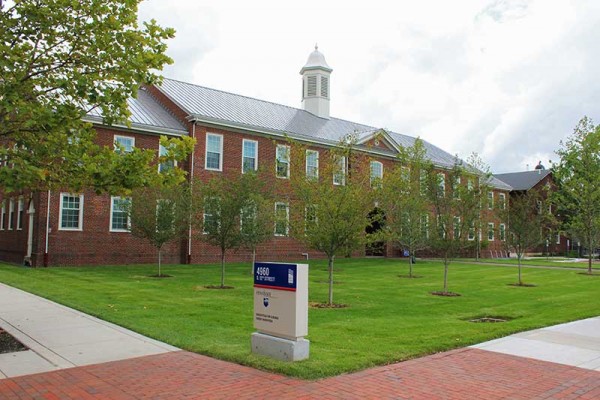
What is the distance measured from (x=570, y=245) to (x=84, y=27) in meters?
65.6

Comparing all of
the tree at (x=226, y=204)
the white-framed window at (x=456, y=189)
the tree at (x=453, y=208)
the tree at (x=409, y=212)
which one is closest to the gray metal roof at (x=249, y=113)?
the tree at (x=409, y=212)

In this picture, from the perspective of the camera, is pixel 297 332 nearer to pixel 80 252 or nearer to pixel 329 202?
pixel 329 202

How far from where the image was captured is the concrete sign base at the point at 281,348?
7.57 m

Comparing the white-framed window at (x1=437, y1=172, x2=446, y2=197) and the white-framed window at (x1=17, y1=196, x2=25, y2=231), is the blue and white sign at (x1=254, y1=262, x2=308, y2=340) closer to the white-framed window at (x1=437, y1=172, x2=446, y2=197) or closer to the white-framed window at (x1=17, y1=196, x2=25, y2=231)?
the white-framed window at (x1=437, y1=172, x2=446, y2=197)

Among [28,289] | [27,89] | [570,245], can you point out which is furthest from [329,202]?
[570,245]

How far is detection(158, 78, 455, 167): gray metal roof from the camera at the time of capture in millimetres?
29688

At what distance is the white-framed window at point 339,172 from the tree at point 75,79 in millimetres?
6090

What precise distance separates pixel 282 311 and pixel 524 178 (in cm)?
5916

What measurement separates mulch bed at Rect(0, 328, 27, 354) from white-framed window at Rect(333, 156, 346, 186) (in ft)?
26.6

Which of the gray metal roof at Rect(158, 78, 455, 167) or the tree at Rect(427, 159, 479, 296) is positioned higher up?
the gray metal roof at Rect(158, 78, 455, 167)

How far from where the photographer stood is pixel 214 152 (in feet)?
95.6

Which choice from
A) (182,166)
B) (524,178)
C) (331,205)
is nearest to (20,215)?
(182,166)

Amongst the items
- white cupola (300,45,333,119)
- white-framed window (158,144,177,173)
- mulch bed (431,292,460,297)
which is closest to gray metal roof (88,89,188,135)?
white-framed window (158,144,177,173)

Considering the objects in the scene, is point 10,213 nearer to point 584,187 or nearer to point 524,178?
point 584,187
